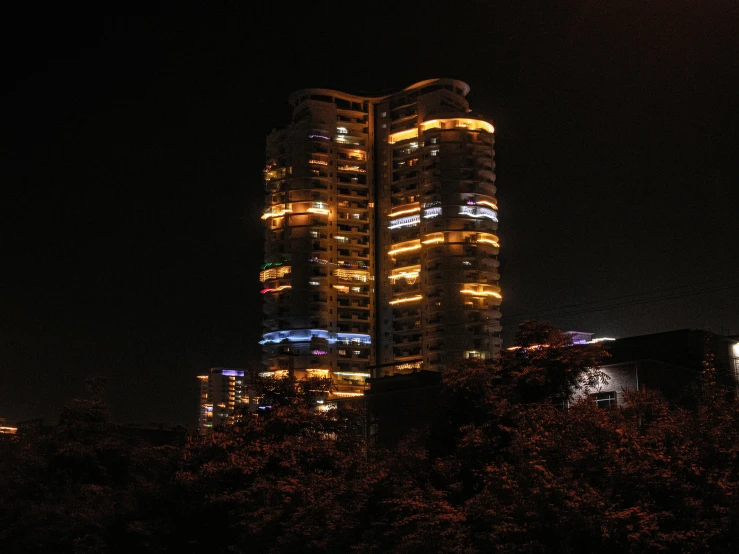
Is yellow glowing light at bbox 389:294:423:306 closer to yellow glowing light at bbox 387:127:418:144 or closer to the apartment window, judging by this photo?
yellow glowing light at bbox 387:127:418:144

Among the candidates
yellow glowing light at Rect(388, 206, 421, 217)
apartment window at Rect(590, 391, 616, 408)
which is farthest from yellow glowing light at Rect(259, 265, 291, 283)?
apartment window at Rect(590, 391, 616, 408)

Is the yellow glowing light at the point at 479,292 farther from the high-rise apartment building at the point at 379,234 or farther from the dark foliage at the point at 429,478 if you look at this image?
the dark foliage at the point at 429,478

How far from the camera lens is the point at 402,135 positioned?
153 m

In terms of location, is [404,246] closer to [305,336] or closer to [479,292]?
[479,292]

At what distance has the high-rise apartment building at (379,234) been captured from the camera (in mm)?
139000

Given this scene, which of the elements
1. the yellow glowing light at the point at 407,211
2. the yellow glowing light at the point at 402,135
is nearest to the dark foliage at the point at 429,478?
the yellow glowing light at the point at 407,211

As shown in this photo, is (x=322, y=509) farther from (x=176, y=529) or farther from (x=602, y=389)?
(x=602, y=389)

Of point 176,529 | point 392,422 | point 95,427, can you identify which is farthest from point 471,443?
point 392,422

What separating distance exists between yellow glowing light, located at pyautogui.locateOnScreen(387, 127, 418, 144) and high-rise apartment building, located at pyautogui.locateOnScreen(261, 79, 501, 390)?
0.16m

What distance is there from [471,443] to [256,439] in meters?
8.04

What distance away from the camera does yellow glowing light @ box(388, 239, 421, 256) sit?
14625 cm

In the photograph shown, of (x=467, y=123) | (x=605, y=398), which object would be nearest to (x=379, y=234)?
(x=467, y=123)

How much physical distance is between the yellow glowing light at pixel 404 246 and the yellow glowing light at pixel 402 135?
17528mm

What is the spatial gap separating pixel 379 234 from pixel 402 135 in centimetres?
1638
